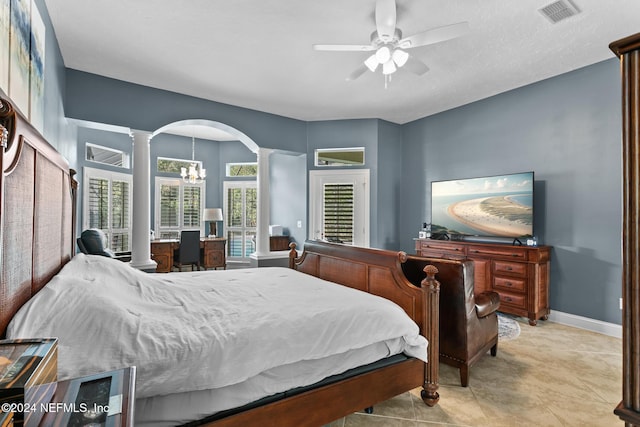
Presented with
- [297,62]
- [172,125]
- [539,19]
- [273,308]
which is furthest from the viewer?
[172,125]

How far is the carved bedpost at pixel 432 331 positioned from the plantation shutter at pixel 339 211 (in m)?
3.51

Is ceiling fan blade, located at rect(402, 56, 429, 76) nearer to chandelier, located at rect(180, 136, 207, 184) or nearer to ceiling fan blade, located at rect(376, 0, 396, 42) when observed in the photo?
ceiling fan blade, located at rect(376, 0, 396, 42)

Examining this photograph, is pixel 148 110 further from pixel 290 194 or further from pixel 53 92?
pixel 290 194

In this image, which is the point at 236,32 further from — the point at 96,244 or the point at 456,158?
the point at 456,158

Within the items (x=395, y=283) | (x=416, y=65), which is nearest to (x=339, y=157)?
(x=416, y=65)

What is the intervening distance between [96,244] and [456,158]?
16.3ft

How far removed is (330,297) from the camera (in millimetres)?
2031

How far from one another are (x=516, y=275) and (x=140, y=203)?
478 centimetres

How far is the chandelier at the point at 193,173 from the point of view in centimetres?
648

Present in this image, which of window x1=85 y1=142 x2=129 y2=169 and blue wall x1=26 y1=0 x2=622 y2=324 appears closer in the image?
blue wall x1=26 y1=0 x2=622 y2=324

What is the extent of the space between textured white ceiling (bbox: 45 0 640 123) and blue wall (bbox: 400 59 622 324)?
0.26 meters

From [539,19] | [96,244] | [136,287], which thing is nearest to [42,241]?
[136,287]

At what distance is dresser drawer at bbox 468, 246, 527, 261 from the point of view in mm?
3695

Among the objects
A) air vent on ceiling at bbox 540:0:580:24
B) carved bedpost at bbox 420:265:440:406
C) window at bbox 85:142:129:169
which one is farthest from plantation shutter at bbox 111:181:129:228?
air vent on ceiling at bbox 540:0:580:24
